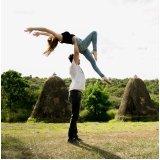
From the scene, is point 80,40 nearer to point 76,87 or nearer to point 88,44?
point 88,44

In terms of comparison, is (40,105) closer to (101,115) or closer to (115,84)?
(101,115)

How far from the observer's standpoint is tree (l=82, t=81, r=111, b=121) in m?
24.5

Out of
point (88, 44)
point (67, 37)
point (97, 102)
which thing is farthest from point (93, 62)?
point (97, 102)

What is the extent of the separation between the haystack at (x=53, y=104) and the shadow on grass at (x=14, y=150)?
1132 cm

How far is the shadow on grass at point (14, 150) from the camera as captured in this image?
5605 millimetres

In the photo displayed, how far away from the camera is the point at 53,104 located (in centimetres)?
1880

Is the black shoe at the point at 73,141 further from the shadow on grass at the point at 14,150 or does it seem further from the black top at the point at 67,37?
the black top at the point at 67,37

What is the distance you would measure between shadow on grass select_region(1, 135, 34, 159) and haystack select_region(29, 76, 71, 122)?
1132 cm

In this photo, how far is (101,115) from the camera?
24.5 m

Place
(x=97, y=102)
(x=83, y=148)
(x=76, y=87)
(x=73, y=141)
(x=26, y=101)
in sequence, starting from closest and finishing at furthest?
(x=83, y=148) → (x=76, y=87) → (x=73, y=141) → (x=97, y=102) → (x=26, y=101)

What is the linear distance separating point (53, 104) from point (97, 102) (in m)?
7.12

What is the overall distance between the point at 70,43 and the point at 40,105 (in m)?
12.9

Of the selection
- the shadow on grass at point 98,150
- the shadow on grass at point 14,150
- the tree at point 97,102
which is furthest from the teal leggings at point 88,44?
the tree at point 97,102

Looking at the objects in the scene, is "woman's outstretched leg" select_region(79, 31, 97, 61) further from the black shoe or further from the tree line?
the tree line
